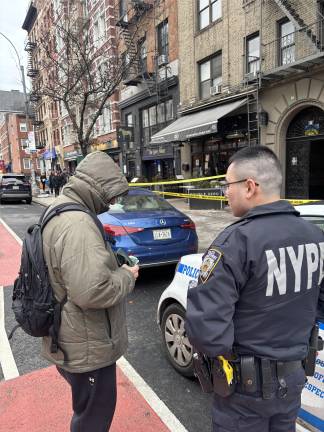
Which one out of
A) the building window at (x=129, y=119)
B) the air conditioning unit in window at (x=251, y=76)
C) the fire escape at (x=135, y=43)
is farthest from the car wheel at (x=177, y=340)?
the building window at (x=129, y=119)

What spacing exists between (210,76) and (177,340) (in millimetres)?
15196

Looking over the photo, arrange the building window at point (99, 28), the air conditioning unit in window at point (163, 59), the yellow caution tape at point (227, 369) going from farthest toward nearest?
1. the building window at point (99, 28)
2. the air conditioning unit in window at point (163, 59)
3. the yellow caution tape at point (227, 369)

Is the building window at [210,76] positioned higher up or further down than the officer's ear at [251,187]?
higher up

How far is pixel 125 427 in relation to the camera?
2.54m

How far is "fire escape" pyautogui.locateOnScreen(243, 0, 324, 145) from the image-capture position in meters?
10.6

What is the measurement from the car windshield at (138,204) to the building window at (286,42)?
8744mm

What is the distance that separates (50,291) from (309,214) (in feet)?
6.72

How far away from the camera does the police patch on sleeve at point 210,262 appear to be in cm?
139

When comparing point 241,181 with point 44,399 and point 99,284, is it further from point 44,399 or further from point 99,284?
point 44,399

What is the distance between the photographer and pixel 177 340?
3.12m

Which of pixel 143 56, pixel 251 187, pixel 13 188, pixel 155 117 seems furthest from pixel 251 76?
pixel 13 188

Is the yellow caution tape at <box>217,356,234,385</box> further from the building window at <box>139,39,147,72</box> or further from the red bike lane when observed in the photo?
the building window at <box>139,39,147,72</box>

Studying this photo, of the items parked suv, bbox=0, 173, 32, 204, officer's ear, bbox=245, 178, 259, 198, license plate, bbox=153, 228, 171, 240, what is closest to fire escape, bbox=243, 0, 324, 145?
license plate, bbox=153, 228, 171, 240

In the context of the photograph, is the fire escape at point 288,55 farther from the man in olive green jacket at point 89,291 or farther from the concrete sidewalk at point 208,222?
the man in olive green jacket at point 89,291
